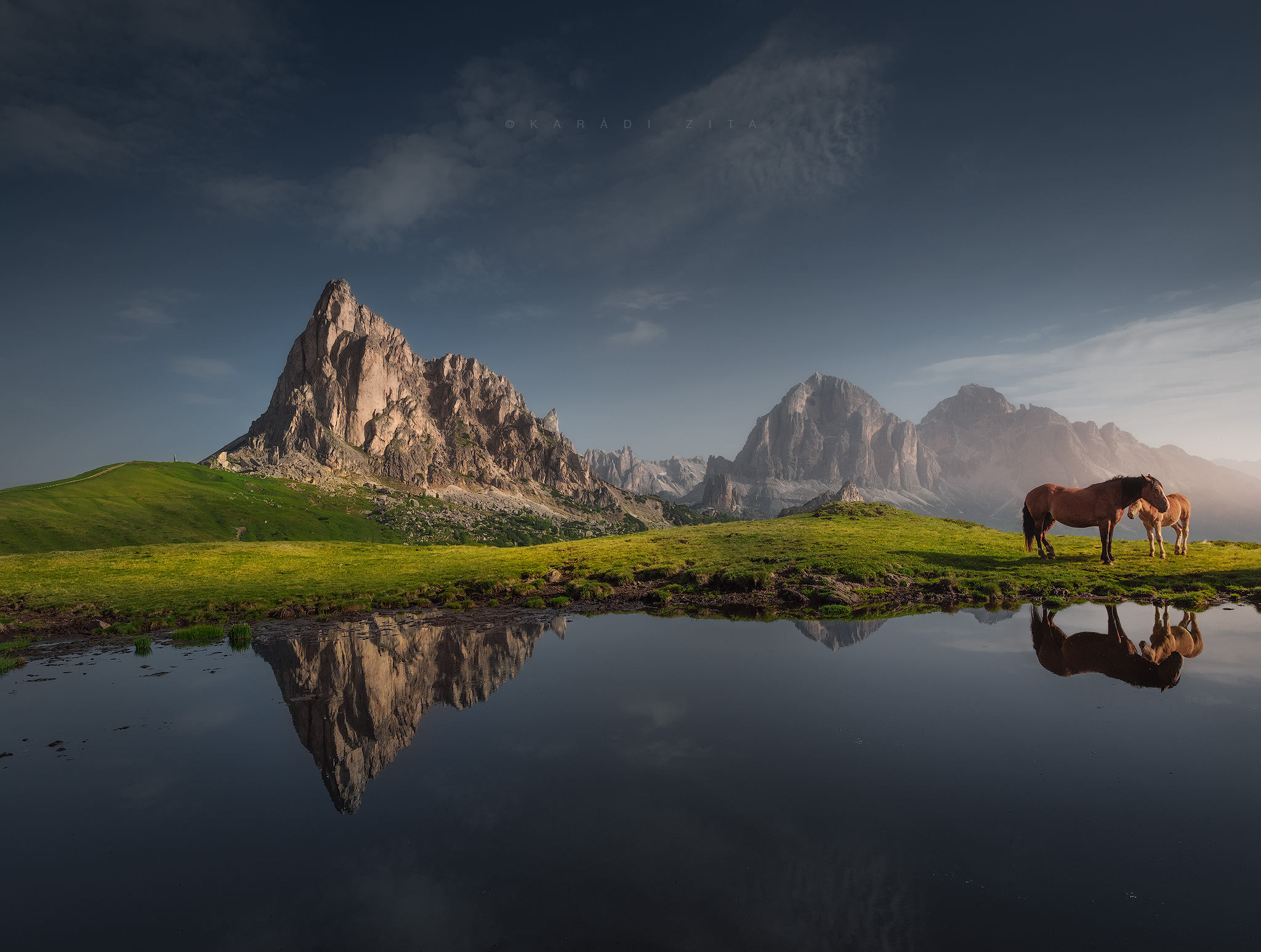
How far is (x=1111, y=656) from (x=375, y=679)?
2702 centimetres

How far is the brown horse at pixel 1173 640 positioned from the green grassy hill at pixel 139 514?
100m

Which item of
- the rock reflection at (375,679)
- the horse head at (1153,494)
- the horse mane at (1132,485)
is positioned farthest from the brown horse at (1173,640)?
the rock reflection at (375,679)

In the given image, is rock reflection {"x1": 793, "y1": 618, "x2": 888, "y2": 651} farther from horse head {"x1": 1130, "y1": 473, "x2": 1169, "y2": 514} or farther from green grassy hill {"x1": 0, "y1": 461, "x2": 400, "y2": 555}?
green grassy hill {"x1": 0, "y1": 461, "x2": 400, "y2": 555}

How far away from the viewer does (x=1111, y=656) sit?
18828 mm

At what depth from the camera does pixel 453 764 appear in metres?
12.9

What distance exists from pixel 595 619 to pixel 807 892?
21.4 m

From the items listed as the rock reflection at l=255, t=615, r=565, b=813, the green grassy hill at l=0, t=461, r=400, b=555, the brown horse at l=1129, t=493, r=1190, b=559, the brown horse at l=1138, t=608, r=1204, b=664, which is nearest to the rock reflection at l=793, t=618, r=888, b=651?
the brown horse at l=1138, t=608, r=1204, b=664

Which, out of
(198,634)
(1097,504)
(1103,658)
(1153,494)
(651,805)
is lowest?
(198,634)

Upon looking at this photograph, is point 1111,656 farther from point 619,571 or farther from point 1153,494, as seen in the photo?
point 619,571

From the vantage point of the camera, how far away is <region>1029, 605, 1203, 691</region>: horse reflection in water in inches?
669

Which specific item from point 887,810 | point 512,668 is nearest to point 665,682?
point 512,668

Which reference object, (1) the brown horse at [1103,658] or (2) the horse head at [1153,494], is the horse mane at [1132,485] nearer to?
(2) the horse head at [1153,494]

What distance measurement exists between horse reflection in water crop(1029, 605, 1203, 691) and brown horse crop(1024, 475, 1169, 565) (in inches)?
470

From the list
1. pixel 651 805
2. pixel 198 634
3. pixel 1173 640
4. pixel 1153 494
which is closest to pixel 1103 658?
pixel 1173 640
